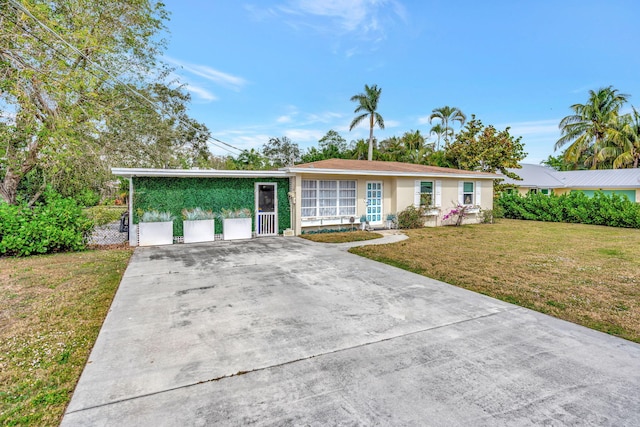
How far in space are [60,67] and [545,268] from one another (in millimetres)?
12522

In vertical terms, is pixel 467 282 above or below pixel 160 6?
below

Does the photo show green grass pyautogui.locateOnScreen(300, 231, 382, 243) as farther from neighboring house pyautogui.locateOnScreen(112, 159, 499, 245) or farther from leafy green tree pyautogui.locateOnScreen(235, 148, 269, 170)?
leafy green tree pyautogui.locateOnScreen(235, 148, 269, 170)

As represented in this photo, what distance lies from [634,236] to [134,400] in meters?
15.9

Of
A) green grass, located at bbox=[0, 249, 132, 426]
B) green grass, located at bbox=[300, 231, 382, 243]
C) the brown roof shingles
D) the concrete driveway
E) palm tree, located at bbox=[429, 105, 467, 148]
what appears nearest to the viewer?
the concrete driveway

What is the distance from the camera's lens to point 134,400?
2.39 meters

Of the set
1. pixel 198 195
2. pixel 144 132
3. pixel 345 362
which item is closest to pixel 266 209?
pixel 198 195

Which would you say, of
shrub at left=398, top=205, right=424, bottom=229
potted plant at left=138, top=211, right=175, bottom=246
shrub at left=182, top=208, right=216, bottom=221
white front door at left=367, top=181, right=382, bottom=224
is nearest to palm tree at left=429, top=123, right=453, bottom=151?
shrub at left=398, top=205, right=424, bottom=229

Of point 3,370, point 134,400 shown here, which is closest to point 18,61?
point 3,370

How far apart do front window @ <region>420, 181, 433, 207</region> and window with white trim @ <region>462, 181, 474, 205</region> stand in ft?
6.89

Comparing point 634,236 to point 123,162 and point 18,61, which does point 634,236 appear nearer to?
point 18,61

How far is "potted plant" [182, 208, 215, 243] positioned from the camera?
10070 millimetres

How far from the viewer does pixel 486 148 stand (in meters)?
19.1

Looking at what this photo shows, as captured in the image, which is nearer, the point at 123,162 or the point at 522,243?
the point at 522,243

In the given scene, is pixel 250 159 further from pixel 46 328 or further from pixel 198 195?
pixel 46 328
